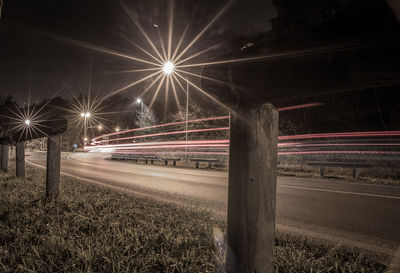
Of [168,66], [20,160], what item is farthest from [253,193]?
A: [168,66]

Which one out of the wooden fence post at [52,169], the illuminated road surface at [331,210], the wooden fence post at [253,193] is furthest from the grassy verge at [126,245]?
the illuminated road surface at [331,210]

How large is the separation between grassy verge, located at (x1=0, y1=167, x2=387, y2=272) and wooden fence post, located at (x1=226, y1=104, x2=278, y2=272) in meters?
0.70

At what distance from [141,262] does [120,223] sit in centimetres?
115

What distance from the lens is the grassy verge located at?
7.07 ft

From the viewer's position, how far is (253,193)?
1.49m

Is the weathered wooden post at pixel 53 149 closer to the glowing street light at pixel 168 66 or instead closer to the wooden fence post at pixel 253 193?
the wooden fence post at pixel 253 193

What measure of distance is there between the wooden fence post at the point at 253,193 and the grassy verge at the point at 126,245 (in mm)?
697

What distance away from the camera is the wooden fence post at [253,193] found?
149 cm

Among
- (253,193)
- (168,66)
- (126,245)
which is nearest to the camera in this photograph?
(253,193)

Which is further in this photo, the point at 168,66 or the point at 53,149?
the point at 168,66

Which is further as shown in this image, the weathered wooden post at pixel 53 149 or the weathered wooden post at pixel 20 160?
the weathered wooden post at pixel 20 160

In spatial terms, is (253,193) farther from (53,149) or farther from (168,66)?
(168,66)

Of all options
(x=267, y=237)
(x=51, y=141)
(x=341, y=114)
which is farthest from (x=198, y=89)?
(x=341, y=114)

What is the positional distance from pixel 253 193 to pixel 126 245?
168 cm
